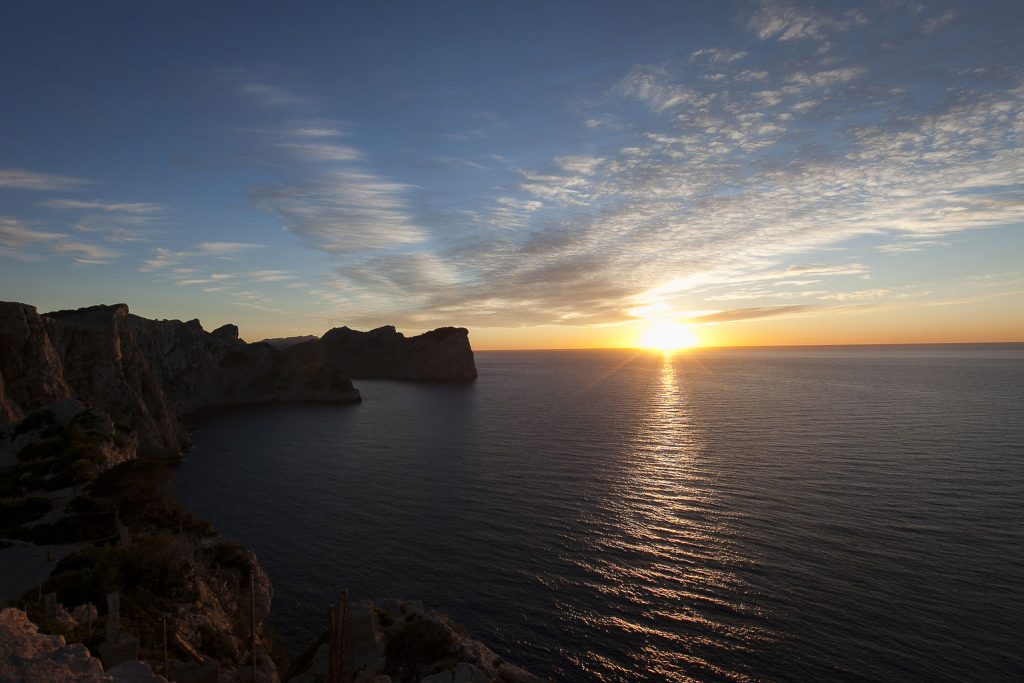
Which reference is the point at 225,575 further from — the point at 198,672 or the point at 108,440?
the point at 108,440

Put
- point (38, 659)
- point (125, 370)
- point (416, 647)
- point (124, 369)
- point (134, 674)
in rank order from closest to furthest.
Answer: point (38, 659)
point (134, 674)
point (416, 647)
point (124, 369)
point (125, 370)

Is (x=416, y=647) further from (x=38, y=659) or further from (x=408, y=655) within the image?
(x=38, y=659)

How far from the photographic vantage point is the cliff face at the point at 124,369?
203ft

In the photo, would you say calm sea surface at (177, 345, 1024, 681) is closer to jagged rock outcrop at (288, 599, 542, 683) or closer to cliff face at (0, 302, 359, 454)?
jagged rock outcrop at (288, 599, 542, 683)

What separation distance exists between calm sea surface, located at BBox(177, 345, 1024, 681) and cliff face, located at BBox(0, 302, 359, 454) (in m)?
10.7

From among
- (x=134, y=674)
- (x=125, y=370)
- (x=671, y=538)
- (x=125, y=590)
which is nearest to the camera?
(x=134, y=674)

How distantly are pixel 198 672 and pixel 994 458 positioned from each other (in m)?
81.7

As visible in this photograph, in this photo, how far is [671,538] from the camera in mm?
42438

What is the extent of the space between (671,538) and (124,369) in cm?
8530

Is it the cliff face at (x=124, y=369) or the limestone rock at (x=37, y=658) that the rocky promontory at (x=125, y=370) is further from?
the limestone rock at (x=37, y=658)

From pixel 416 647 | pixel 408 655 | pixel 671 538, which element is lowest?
pixel 671 538

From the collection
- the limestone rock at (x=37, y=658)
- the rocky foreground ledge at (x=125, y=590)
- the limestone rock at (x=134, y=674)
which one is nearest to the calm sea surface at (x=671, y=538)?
the rocky foreground ledge at (x=125, y=590)

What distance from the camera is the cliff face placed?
2437 inches

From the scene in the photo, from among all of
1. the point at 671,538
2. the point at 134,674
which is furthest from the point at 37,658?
the point at 671,538
